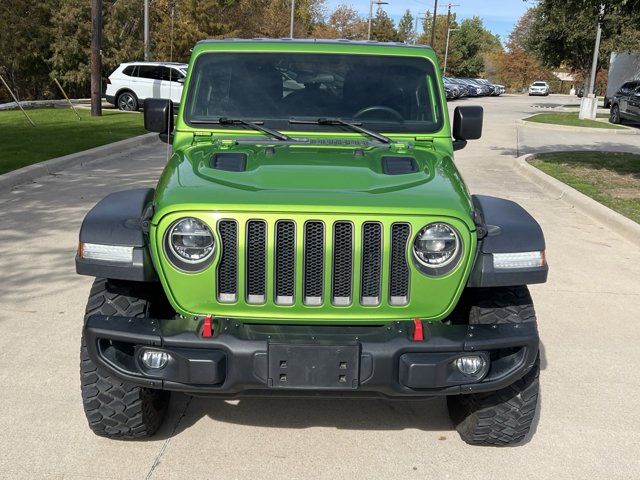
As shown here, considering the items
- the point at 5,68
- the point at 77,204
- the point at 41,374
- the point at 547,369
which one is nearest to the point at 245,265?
the point at 41,374

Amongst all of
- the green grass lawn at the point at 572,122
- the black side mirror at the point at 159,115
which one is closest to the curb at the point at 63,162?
the black side mirror at the point at 159,115

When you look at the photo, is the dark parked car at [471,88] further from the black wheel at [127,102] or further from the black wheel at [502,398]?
the black wheel at [502,398]

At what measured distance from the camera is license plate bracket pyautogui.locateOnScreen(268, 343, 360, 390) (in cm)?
296

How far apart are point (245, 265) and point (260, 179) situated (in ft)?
1.51

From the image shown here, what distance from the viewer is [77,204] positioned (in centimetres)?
909

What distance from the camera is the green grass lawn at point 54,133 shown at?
12463 mm

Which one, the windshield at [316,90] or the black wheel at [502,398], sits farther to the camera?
the windshield at [316,90]

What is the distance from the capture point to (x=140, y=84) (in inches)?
936

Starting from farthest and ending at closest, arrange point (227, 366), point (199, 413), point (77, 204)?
point (77, 204) < point (199, 413) < point (227, 366)

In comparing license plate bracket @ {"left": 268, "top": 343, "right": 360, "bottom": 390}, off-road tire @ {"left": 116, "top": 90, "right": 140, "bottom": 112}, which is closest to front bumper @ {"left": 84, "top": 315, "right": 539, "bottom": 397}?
license plate bracket @ {"left": 268, "top": 343, "right": 360, "bottom": 390}

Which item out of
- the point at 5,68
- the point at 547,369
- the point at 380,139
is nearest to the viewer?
the point at 380,139

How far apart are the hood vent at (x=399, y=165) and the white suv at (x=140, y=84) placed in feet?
66.3

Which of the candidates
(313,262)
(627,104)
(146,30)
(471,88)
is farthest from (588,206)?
(471,88)

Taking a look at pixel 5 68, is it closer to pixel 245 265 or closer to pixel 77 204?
pixel 77 204
